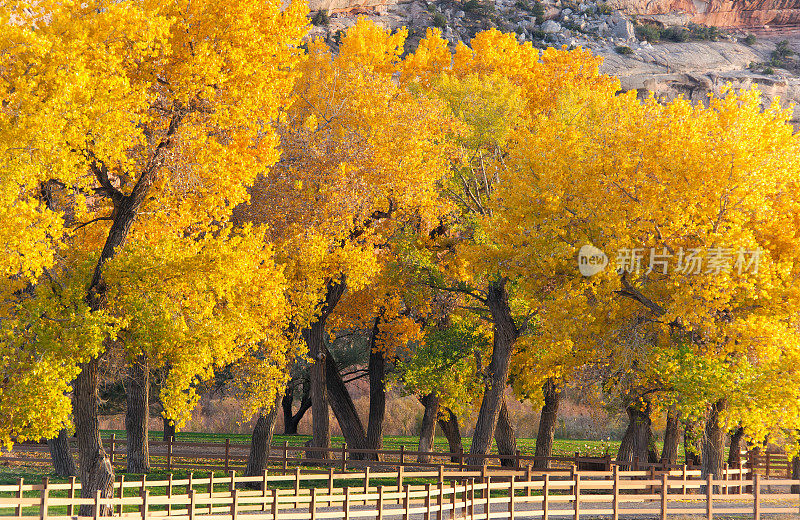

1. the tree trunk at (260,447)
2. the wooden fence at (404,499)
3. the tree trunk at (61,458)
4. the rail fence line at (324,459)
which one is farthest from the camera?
the rail fence line at (324,459)

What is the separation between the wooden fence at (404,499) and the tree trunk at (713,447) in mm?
452

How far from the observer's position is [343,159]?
86.9ft

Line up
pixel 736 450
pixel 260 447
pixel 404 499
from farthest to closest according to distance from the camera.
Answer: pixel 736 450, pixel 260 447, pixel 404 499

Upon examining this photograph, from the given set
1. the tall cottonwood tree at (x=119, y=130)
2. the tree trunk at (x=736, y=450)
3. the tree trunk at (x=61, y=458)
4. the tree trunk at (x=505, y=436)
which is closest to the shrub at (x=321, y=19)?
the tree trunk at (x=505, y=436)

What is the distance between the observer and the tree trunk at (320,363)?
29.2 metres

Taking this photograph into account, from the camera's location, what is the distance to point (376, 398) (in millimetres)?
35469

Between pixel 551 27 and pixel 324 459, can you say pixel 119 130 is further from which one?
pixel 551 27

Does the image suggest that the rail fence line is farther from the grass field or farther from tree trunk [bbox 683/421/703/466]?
tree trunk [bbox 683/421/703/466]

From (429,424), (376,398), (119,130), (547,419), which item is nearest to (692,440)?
(547,419)

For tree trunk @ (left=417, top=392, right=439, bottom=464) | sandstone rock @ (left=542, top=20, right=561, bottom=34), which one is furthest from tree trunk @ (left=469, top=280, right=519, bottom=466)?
sandstone rock @ (left=542, top=20, right=561, bottom=34)

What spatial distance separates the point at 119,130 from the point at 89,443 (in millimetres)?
7165

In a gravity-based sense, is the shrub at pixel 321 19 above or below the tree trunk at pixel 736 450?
above

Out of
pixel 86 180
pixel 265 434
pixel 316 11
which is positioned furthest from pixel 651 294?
pixel 316 11

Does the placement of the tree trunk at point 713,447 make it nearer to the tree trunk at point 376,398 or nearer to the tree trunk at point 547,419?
the tree trunk at point 547,419
